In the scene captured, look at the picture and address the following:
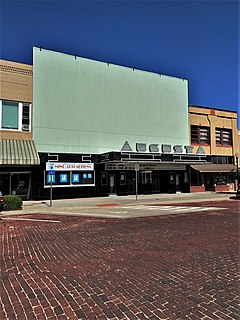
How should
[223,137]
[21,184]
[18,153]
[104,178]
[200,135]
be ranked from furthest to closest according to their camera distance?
1. [223,137]
2. [200,135]
3. [104,178]
4. [21,184]
5. [18,153]

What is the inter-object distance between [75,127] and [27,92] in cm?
502

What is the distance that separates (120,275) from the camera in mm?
5348

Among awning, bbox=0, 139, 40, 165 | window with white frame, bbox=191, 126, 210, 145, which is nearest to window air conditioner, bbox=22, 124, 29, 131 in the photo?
awning, bbox=0, 139, 40, 165

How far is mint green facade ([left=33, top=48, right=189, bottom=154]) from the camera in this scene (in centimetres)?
2495

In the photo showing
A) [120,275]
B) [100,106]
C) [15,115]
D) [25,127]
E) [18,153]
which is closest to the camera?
[120,275]

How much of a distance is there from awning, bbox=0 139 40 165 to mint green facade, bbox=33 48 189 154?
1.34 m

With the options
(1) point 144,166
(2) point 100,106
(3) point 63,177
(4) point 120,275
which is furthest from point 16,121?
(4) point 120,275

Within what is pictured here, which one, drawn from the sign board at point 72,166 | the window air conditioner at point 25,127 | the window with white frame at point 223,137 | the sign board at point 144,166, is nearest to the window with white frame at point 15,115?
the window air conditioner at point 25,127

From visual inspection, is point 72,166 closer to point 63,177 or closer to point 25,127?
point 63,177

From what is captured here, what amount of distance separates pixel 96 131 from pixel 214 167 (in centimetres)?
1511

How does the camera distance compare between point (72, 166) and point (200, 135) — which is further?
point (200, 135)

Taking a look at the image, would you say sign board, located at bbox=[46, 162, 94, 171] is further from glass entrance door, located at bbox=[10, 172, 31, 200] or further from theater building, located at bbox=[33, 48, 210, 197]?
glass entrance door, located at bbox=[10, 172, 31, 200]

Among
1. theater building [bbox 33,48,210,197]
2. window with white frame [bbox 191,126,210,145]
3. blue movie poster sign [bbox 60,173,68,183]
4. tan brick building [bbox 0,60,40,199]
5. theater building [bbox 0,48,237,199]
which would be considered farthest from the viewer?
window with white frame [bbox 191,126,210,145]

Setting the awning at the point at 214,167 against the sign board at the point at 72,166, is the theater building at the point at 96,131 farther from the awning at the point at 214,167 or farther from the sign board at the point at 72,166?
the awning at the point at 214,167
